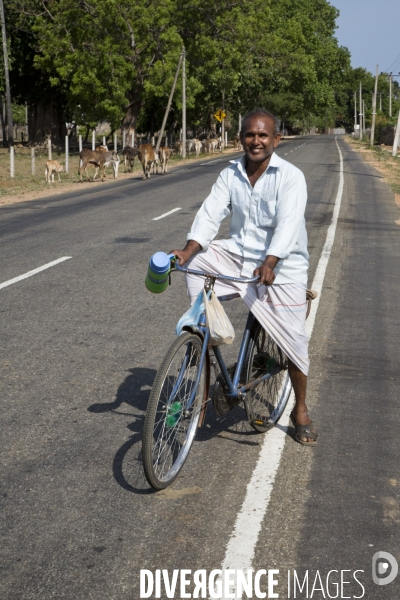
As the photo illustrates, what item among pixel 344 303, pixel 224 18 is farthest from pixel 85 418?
pixel 224 18

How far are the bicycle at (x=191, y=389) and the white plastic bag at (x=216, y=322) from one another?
4cm

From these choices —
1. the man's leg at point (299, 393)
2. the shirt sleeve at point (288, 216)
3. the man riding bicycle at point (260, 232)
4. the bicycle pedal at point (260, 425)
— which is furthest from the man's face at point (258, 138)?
the bicycle pedal at point (260, 425)

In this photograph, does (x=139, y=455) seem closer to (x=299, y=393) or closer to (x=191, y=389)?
(x=191, y=389)

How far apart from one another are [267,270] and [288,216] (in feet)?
1.13

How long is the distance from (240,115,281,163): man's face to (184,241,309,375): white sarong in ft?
1.75

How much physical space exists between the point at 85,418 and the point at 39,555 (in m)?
1.69

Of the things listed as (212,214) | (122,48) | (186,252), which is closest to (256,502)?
Answer: (186,252)

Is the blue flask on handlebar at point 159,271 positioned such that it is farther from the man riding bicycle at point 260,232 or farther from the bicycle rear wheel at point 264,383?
the bicycle rear wheel at point 264,383

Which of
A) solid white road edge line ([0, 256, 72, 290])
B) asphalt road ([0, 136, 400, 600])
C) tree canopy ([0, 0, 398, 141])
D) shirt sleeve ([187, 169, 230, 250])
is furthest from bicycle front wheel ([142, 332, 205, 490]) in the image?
tree canopy ([0, 0, 398, 141])

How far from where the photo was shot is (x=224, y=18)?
4800 cm

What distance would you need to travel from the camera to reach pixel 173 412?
4191 millimetres

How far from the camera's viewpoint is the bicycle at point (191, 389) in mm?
4012

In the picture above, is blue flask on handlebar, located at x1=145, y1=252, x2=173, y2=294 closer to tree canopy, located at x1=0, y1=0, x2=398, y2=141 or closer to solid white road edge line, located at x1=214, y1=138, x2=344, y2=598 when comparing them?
solid white road edge line, located at x1=214, y1=138, x2=344, y2=598

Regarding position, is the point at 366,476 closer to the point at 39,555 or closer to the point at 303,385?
the point at 303,385
